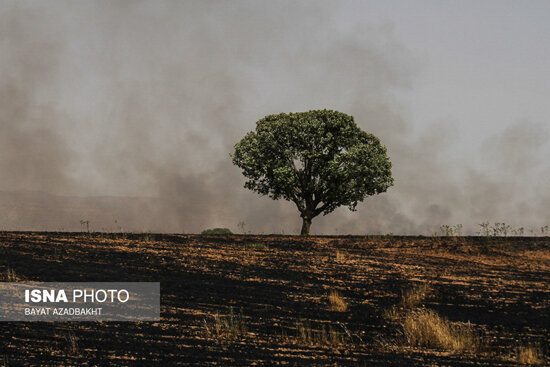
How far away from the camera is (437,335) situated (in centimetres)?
1025

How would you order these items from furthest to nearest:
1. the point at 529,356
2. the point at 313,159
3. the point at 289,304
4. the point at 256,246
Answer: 1. the point at 313,159
2. the point at 256,246
3. the point at 289,304
4. the point at 529,356

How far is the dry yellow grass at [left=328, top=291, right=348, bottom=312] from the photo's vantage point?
40.6 ft

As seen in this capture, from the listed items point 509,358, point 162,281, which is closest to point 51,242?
point 162,281

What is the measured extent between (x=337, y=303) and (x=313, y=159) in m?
20.3

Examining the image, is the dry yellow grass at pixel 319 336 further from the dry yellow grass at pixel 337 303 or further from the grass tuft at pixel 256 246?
the grass tuft at pixel 256 246

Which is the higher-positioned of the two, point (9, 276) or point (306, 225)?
point (306, 225)

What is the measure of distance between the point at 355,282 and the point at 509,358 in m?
6.33

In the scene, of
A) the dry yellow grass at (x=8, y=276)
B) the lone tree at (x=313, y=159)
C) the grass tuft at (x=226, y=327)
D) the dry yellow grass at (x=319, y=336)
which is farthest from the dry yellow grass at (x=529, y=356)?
the lone tree at (x=313, y=159)

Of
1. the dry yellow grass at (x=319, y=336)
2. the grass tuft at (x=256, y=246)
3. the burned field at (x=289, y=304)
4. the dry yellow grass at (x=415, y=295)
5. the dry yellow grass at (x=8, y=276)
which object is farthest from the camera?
the grass tuft at (x=256, y=246)

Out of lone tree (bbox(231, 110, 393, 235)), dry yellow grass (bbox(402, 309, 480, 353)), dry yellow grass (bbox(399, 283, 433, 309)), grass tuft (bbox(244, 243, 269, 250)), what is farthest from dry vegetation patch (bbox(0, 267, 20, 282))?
lone tree (bbox(231, 110, 393, 235))

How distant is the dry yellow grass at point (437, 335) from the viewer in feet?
33.1

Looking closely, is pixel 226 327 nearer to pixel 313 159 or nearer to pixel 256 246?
pixel 256 246

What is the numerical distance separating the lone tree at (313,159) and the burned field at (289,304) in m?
9.01

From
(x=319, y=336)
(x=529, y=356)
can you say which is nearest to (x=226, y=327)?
(x=319, y=336)
